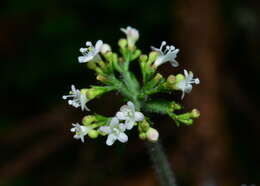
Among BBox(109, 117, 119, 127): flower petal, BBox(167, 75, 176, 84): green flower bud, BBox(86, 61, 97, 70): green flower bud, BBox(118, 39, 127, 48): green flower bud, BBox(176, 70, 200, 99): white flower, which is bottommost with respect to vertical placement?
BBox(109, 117, 119, 127): flower petal

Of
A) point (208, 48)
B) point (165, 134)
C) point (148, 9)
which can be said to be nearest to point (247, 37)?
point (208, 48)

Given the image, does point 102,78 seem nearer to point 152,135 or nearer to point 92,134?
point 92,134

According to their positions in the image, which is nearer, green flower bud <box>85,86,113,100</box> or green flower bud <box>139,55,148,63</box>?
green flower bud <box>85,86,113,100</box>

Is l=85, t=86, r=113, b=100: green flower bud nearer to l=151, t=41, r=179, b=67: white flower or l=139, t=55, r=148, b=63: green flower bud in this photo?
l=139, t=55, r=148, b=63: green flower bud

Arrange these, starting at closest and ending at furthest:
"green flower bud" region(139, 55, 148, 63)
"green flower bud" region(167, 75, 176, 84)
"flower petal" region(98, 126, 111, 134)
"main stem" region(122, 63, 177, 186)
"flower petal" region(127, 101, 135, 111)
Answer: "flower petal" region(127, 101, 135, 111) < "flower petal" region(98, 126, 111, 134) < "green flower bud" region(167, 75, 176, 84) < "main stem" region(122, 63, 177, 186) < "green flower bud" region(139, 55, 148, 63)

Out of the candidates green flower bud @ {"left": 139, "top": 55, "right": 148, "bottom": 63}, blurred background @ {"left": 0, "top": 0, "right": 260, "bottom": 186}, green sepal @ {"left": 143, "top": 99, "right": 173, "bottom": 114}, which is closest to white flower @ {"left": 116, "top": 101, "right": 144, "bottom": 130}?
green sepal @ {"left": 143, "top": 99, "right": 173, "bottom": 114}

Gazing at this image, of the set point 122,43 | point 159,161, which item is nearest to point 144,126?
point 159,161

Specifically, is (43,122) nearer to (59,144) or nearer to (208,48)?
(59,144)
